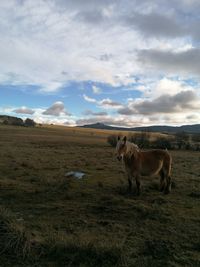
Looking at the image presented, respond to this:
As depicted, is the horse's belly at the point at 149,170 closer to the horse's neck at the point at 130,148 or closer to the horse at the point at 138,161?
the horse at the point at 138,161

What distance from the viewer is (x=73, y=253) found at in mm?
5004

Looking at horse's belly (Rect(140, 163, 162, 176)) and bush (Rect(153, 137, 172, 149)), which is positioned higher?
horse's belly (Rect(140, 163, 162, 176))

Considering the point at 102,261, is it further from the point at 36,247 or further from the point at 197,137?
the point at 197,137

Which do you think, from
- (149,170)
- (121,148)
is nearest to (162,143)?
(149,170)

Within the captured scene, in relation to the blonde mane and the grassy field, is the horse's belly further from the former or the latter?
the grassy field

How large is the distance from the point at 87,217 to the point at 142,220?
4.70 feet

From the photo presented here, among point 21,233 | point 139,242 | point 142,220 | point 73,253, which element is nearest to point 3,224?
point 21,233

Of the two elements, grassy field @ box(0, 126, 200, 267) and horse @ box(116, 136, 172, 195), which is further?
horse @ box(116, 136, 172, 195)

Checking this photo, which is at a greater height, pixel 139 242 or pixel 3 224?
pixel 3 224

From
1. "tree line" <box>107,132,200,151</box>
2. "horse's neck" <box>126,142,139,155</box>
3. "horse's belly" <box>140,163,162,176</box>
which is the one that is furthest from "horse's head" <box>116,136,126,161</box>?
"tree line" <box>107,132,200,151</box>

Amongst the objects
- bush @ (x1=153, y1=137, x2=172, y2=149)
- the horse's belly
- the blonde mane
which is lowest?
bush @ (x1=153, y1=137, x2=172, y2=149)

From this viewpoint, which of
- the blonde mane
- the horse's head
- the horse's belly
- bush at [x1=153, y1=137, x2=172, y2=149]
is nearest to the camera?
the horse's head

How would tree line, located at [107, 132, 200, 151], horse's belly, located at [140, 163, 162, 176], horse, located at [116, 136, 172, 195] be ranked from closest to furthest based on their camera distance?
horse, located at [116, 136, 172, 195] → horse's belly, located at [140, 163, 162, 176] → tree line, located at [107, 132, 200, 151]

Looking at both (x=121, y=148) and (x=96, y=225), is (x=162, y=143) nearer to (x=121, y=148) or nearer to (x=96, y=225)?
(x=121, y=148)
